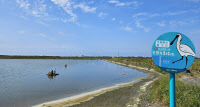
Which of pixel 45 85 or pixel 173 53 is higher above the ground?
pixel 173 53

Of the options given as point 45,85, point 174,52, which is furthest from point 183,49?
point 45,85

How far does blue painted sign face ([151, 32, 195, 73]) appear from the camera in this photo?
304cm

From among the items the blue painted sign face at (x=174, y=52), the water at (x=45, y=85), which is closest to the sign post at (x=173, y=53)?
the blue painted sign face at (x=174, y=52)

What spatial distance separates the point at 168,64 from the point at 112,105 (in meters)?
5.62

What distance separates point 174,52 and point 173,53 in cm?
3

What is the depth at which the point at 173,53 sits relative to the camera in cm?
311

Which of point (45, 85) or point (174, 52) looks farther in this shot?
point (45, 85)

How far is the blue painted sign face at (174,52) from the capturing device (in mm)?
3039

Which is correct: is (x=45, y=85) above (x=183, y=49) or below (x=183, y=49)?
below

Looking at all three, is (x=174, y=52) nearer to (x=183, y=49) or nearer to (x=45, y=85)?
(x=183, y=49)

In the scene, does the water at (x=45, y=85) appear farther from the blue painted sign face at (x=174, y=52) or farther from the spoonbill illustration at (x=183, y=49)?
the spoonbill illustration at (x=183, y=49)

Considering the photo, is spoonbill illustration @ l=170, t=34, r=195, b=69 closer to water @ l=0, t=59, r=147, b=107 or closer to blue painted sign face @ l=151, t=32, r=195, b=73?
blue painted sign face @ l=151, t=32, r=195, b=73

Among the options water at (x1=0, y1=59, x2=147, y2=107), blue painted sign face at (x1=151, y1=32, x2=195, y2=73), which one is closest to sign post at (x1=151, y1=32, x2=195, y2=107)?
blue painted sign face at (x1=151, y1=32, x2=195, y2=73)

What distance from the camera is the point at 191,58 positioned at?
9.92 feet
